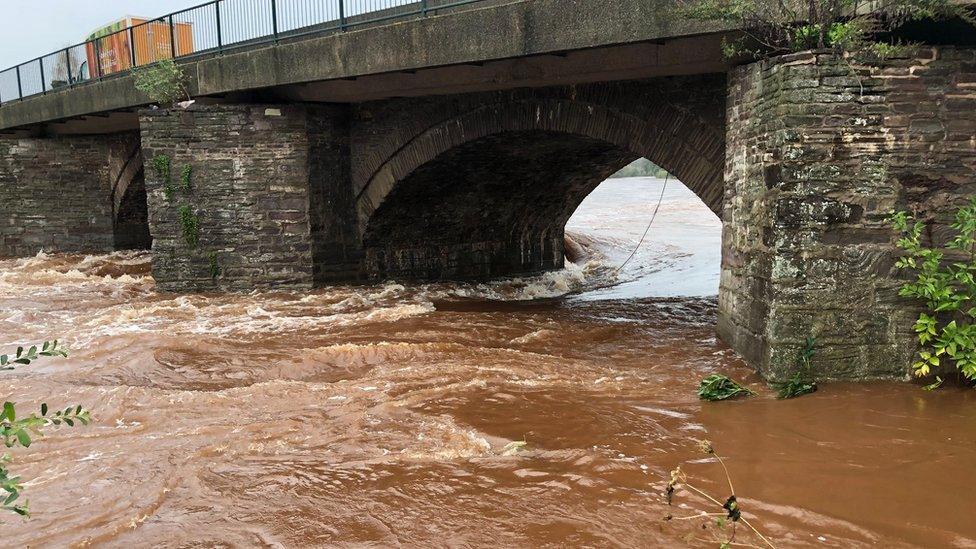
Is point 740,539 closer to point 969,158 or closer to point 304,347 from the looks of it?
point 969,158

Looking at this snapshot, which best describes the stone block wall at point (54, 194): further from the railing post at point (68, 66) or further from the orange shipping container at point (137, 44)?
the orange shipping container at point (137, 44)

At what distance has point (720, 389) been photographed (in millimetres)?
5309

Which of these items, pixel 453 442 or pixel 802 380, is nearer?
pixel 453 442

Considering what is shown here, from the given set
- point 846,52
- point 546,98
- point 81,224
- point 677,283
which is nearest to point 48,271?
point 81,224

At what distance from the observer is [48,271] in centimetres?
1351

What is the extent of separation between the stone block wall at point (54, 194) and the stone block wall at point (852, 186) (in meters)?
14.8

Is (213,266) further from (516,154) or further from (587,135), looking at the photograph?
(587,135)

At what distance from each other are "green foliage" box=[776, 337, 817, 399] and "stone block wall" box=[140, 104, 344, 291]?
22.7ft

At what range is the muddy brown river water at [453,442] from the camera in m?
3.51

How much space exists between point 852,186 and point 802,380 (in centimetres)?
140

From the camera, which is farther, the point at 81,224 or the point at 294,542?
the point at 81,224

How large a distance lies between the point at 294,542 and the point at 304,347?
417cm

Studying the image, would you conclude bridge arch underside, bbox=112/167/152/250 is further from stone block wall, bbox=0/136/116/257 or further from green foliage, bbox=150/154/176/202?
green foliage, bbox=150/154/176/202

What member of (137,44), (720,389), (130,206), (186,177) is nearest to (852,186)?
(720,389)
